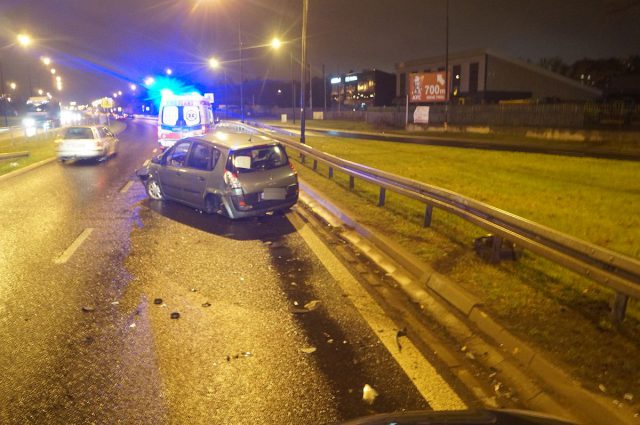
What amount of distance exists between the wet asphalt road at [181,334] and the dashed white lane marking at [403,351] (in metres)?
0.09

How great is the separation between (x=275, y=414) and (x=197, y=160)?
→ 7425 mm

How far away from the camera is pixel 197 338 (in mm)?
5016

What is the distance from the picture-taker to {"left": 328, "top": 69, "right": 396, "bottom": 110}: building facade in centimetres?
9788

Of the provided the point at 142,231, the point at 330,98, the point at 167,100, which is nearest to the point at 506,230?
the point at 142,231

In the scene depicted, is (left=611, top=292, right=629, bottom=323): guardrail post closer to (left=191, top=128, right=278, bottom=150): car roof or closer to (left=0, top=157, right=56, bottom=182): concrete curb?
(left=191, top=128, right=278, bottom=150): car roof

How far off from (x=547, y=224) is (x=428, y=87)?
4256 cm

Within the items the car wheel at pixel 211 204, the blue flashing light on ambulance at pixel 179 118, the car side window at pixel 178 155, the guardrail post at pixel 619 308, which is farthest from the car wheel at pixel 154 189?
the blue flashing light on ambulance at pixel 179 118

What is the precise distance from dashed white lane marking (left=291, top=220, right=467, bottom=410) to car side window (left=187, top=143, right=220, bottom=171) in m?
3.55

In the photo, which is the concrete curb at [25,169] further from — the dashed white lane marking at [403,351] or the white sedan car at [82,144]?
the dashed white lane marking at [403,351]

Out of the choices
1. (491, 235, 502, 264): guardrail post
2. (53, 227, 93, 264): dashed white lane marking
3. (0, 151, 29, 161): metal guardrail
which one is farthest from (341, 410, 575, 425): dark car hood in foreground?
(0, 151, 29, 161): metal guardrail

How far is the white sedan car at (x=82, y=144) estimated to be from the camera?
66.9 ft

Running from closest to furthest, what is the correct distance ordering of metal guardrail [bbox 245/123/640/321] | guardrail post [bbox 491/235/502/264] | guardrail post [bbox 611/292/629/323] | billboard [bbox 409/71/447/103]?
metal guardrail [bbox 245/123/640/321] → guardrail post [bbox 611/292/629/323] → guardrail post [bbox 491/235/502/264] → billboard [bbox 409/71/447/103]

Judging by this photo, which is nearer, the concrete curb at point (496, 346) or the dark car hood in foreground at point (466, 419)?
the dark car hood in foreground at point (466, 419)

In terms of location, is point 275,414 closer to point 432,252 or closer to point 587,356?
point 587,356
